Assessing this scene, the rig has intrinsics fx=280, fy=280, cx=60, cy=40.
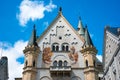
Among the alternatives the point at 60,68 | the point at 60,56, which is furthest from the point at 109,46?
the point at 60,56

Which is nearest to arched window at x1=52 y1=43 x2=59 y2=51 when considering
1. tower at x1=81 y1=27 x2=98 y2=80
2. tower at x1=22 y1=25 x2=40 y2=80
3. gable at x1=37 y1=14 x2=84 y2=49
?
gable at x1=37 y1=14 x2=84 y2=49

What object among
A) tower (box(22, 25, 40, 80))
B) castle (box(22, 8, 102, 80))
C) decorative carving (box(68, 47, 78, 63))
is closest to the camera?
tower (box(22, 25, 40, 80))

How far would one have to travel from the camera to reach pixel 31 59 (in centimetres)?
4356

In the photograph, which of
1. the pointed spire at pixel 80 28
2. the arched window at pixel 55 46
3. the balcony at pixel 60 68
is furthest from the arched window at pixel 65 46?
the pointed spire at pixel 80 28

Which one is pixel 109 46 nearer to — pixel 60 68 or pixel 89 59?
pixel 89 59

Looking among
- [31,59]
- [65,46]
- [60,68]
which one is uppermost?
[65,46]

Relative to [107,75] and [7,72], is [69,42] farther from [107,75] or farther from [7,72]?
[107,75]

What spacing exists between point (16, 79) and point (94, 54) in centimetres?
1373

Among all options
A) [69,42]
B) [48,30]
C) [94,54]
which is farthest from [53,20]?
[94,54]

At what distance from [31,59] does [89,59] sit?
9.03 meters

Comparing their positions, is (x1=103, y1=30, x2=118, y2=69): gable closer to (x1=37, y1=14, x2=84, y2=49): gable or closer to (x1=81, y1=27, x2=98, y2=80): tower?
(x1=81, y1=27, x2=98, y2=80): tower

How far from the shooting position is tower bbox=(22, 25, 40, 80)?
42.1m

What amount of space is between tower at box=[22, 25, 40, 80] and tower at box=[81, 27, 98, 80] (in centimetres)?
760

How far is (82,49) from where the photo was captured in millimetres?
44719
